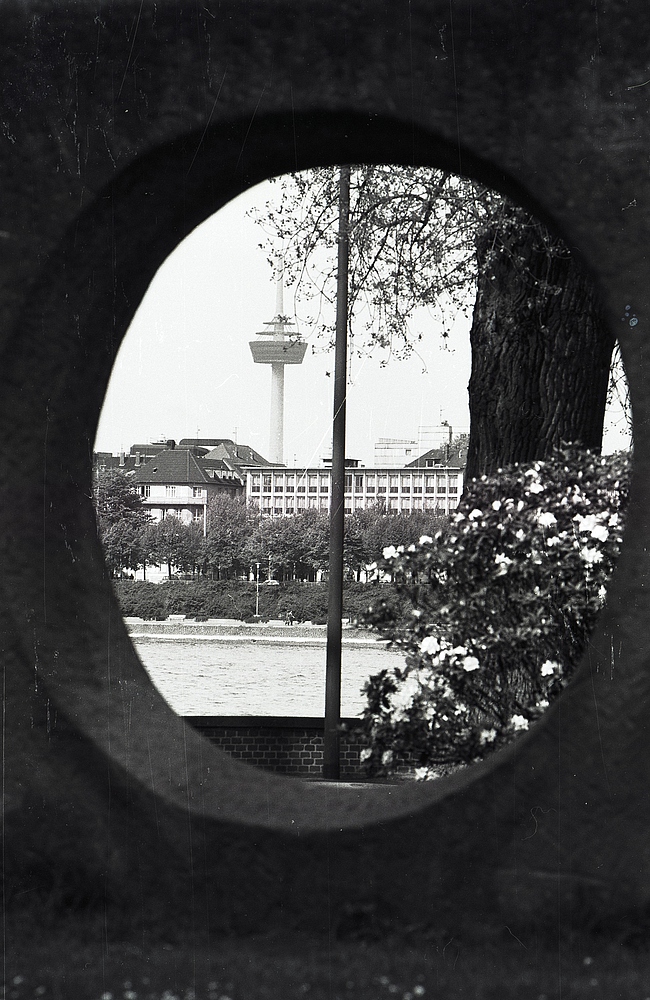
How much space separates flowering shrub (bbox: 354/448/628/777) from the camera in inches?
207

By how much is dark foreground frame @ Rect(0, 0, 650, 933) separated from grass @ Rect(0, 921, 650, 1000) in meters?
0.12

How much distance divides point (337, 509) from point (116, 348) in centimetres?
670

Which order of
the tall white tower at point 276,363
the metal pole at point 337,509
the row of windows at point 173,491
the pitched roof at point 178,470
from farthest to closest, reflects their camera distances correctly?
the tall white tower at point 276,363 → the row of windows at point 173,491 → the pitched roof at point 178,470 → the metal pole at point 337,509

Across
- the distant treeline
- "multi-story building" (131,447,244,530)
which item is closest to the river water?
the distant treeline

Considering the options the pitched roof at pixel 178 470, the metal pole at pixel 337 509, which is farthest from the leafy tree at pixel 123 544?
the metal pole at pixel 337 509

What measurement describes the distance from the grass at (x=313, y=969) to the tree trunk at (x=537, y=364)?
4.22 metres

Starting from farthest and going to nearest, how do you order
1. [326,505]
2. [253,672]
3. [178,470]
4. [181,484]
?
[181,484] < [178,470] < [326,505] < [253,672]

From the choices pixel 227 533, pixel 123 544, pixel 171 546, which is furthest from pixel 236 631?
pixel 227 533

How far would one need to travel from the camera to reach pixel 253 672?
74.3 ft

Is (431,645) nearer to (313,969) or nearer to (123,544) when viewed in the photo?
(313,969)

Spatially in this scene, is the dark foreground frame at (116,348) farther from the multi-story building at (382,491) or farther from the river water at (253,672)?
the multi-story building at (382,491)

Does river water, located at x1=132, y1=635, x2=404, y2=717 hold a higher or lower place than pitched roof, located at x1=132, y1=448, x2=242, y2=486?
lower

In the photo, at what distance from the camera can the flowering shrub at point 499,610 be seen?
207 inches

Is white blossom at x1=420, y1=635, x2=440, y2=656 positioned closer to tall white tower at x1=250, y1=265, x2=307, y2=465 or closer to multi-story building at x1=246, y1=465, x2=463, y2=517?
multi-story building at x1=246, y1=465, x2=463, y2=517
